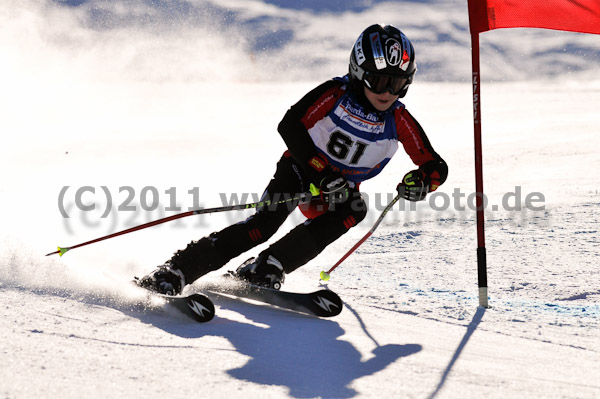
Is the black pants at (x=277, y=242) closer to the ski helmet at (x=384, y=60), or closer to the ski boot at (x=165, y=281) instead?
the ski boot at (x=165, y=281)

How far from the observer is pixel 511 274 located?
4309 millimetres

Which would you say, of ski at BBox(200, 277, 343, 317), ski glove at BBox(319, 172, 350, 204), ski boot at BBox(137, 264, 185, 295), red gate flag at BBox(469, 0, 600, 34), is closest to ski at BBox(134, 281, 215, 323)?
ski boot at BBox(137, 264, 185, 295)

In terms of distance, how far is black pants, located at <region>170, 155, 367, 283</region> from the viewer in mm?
3543

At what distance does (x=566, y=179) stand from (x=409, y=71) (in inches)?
195

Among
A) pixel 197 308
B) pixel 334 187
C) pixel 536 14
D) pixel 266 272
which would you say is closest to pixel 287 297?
pixel 266 272

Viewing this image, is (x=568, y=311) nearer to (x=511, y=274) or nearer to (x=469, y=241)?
(x=511, y=274)

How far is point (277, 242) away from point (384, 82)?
3.63 ft

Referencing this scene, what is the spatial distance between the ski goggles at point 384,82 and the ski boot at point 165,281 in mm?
1514

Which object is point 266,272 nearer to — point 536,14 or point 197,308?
point 197,308

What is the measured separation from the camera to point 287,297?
3334 millimetres

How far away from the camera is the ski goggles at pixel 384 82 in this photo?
138 inches

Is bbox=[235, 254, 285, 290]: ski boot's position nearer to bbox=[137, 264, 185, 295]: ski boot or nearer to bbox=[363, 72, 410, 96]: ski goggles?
bbox=[137, 264, 185, 295]: ski boot

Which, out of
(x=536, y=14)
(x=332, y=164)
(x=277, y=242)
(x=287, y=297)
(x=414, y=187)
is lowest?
(x=287, y=297)

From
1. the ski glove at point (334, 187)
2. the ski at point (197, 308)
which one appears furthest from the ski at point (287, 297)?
the ski glove at point (334, 187)
